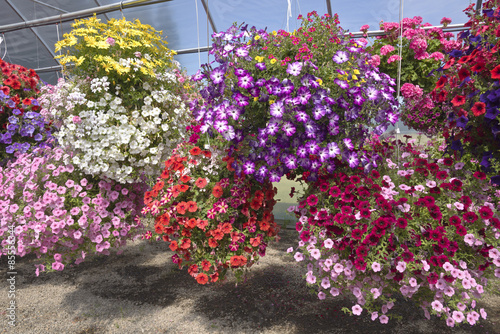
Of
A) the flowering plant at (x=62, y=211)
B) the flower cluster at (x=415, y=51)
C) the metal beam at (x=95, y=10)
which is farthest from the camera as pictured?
the metal beam at (x=95, y=10)

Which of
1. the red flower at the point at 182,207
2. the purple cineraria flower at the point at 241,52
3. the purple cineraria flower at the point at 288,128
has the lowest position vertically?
the red flower at the point at 182,207

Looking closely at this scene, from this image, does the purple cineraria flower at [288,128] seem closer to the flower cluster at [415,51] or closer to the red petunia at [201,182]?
the red petunia at [201,182]

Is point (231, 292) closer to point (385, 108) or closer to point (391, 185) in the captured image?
point (391, 185)

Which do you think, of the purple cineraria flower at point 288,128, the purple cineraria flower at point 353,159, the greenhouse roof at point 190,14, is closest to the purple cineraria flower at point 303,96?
the purple cineraria flower at point 288,128

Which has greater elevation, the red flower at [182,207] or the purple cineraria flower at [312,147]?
the purple cineraria flower at [312,147]

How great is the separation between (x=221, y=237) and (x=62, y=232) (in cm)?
149

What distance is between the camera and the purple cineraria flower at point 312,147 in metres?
2.09

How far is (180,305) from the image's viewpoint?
3.15 metres

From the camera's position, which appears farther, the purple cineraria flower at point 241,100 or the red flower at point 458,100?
the purple cineraria flower at point 241,100

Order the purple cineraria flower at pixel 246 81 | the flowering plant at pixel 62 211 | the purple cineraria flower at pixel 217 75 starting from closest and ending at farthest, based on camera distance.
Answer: the purple cineraria flower at pixel 246 81
the purple cineraria flower at pixel 217 75
the flowering plant at pixel 62 211

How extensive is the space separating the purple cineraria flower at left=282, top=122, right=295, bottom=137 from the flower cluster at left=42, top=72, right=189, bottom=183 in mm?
1255

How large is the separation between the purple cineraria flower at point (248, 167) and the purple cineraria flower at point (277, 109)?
371mm

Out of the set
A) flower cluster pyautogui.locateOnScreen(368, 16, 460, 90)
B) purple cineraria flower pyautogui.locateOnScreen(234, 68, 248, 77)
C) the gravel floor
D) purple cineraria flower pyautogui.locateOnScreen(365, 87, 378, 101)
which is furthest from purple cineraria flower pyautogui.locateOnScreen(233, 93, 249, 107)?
flower cluster pyautogui.locateOnScreen(368, 16, 460, 90)

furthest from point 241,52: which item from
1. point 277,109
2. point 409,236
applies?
point 409,236
